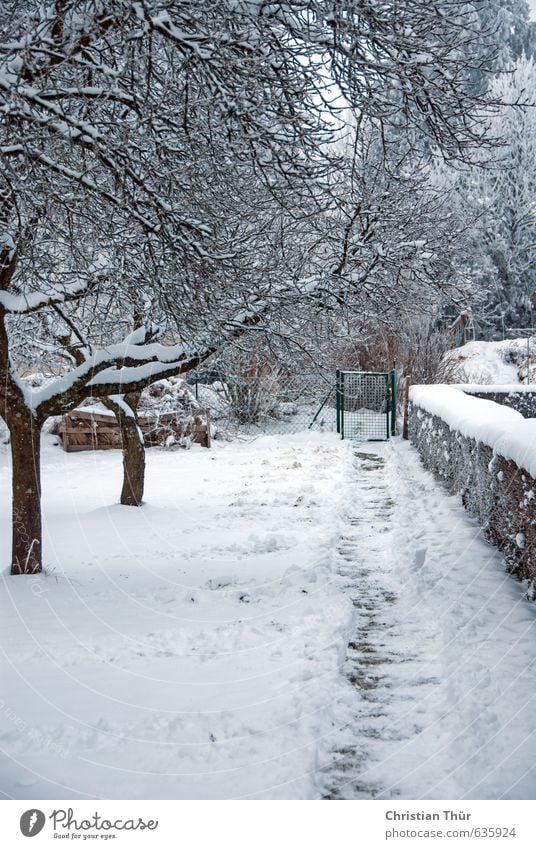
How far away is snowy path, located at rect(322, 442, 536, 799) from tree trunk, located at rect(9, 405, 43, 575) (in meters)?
2.60

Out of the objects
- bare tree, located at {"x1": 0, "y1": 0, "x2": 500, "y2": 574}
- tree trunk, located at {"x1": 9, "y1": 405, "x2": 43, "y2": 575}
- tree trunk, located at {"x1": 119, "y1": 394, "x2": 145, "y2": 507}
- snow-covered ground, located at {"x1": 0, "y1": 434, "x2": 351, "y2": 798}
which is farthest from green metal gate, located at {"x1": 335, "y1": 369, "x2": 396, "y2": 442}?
tree trunk, located at {"x1": 9, "y1": 405, "x2": 43, "y2": 575}

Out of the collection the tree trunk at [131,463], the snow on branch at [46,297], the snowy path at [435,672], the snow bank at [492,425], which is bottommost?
the snowy path at [435,672]

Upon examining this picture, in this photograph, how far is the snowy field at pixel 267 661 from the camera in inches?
119

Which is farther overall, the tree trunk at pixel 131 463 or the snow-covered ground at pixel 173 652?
the tree trunk at pixel 131 463

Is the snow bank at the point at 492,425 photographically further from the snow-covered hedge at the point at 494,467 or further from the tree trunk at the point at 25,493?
the tree trunk at the point at 25,493

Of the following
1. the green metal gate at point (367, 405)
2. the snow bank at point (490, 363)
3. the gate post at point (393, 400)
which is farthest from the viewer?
the snow bank at point (490, 363)

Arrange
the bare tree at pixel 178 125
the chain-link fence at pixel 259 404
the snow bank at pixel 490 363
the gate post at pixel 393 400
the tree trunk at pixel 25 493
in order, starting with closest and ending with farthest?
the bare tree at pixel 178 125
the tree trunk at pixel 25 493
the chain-link fence at pixel 259 404
the gate post at pixel 393 400
the snow bank at pixel 490 363

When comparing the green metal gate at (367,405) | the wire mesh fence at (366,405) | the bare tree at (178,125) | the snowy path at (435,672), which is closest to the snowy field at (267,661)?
the snowy path at (435,672)

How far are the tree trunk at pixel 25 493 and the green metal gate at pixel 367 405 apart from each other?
1100cm

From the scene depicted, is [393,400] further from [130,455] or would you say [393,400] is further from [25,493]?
[25,493]

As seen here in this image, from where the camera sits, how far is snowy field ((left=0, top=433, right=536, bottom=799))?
302cm

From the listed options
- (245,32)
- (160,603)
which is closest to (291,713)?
(160,603)

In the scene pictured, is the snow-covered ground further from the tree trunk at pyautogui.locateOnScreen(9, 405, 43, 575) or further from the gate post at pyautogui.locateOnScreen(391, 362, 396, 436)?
the gate post at pyautogui.locateOnScreen(391, 362, 396, 436)

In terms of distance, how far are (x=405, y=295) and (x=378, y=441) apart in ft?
30.2
